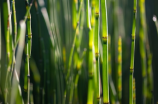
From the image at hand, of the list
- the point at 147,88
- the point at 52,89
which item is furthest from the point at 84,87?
the point at 147,88

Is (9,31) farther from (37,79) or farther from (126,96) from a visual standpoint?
(126,96)

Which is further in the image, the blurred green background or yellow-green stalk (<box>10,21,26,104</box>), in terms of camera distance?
the blurred green background

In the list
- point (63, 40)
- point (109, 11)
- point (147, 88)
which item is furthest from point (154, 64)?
point (63, 40)

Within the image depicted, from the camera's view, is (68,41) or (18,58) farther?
(68,41)

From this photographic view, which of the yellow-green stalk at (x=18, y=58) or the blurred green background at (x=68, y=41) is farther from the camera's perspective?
the blurred green background at (x=68, y=41)

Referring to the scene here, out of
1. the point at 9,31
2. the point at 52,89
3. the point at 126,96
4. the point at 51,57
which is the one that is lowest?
the point at 126,96

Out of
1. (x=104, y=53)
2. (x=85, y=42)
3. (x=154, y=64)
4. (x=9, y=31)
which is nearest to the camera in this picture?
(x=104, y=53)

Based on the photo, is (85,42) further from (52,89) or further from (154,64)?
(154,64)

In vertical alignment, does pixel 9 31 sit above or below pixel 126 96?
above

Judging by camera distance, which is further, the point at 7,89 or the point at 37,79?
the point at 37,79

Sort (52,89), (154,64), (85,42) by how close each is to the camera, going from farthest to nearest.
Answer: (154,64), (85,42), (52,89)
